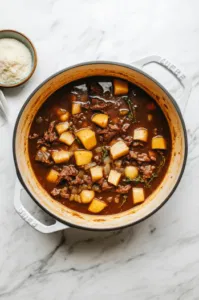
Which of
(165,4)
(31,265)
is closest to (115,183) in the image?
(31,265)

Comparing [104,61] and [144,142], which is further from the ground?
[104,61]

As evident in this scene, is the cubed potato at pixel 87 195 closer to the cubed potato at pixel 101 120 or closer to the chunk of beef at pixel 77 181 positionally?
the chunk of beef at pixel 77 181

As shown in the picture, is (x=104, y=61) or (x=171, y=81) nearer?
(x=104, y=61)

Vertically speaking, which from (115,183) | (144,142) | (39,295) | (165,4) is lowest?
(39,295)

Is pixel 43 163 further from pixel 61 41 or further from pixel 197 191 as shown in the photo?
pixel 197 191

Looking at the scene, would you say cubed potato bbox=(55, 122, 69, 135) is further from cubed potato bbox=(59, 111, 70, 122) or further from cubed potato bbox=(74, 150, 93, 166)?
cubed potato bbox=(74, 150, 93, 166)

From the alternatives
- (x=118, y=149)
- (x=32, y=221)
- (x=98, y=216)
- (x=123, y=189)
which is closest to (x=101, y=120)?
(x=118, y=149)

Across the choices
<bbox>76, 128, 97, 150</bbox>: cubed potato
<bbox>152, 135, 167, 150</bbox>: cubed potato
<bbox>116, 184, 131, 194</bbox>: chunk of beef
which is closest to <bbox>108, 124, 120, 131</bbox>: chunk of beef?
<bbox>76, 128, 97, 150</bbox>: cubed potato

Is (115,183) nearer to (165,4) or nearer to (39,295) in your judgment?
(39,295)
